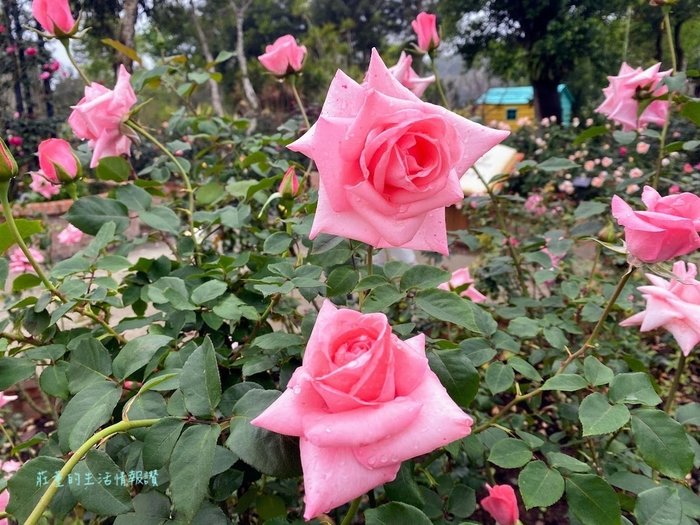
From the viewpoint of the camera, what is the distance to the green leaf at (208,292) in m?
0.46

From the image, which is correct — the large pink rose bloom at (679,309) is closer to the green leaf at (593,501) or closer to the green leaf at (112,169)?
the green leaf at (593,501)

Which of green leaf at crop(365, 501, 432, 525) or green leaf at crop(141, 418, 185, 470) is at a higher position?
green leaf at crop(141, 418, 185, 470)

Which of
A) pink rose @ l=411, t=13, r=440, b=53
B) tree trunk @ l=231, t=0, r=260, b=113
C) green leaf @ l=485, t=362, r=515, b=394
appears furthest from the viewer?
tree trunk @ l=231, t=0, r=260, b=113

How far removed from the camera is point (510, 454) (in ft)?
1.36

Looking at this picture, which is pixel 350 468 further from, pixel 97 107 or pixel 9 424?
pixel 9 424

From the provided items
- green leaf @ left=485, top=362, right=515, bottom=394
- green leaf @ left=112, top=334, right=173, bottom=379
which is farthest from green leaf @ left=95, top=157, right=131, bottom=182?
green leaf @ left=485, top=362, right=515, bottom=394

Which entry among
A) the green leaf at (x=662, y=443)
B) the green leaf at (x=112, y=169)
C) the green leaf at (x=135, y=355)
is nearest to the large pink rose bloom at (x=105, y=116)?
the green leaf at (x=112, y=169)

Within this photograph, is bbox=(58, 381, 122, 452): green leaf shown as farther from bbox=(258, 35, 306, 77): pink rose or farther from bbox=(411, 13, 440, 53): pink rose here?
bbox=(411, 13, 440, 53): pink rose

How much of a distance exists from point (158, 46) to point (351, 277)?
991 mm

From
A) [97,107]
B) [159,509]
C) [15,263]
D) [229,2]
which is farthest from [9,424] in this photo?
[229,2]

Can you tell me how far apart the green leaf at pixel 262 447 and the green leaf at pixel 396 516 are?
7cm

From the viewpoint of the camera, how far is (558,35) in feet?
16.9

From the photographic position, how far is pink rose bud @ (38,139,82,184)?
22.7 inches

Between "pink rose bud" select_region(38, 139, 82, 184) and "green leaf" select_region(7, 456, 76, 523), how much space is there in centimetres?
38
